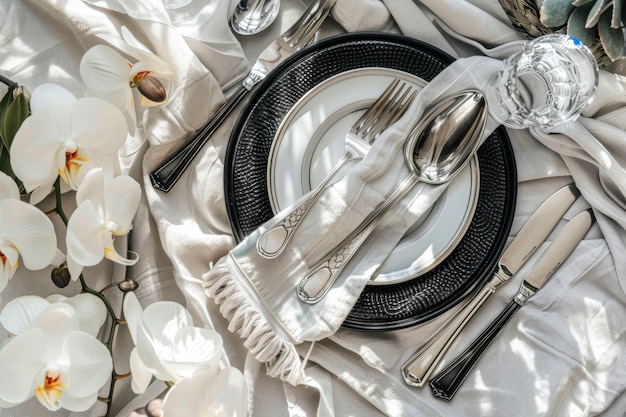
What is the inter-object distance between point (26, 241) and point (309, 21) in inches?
14.5

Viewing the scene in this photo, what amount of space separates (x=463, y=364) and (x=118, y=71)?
46 centimetres

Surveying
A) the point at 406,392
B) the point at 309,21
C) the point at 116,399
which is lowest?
the point at 116,399

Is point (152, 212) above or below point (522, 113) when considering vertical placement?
below

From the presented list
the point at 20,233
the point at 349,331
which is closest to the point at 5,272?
the point at 20,233

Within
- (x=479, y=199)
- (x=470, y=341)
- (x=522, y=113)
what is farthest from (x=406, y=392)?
(x=522, y=113)

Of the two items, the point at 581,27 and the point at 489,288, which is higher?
the point at 581,27

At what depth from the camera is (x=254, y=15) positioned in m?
0.69

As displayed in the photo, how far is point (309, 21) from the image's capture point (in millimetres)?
672

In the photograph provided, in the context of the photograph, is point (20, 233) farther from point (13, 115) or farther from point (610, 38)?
point (610, 38)

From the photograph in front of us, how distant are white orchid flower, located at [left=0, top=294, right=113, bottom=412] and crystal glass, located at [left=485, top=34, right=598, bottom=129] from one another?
17.8 inches

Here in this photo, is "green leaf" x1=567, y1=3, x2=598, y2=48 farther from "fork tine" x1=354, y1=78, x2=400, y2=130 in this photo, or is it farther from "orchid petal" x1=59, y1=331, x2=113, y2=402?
"orchid petal" x1=59, y1=331, x2=113, y2=402

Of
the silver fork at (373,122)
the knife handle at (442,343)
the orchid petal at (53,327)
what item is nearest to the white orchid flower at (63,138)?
the orchid petal at (53,327)

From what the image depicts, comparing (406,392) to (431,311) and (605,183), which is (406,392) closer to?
(431,311)

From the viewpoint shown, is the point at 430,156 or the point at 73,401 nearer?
the point at 73,401
